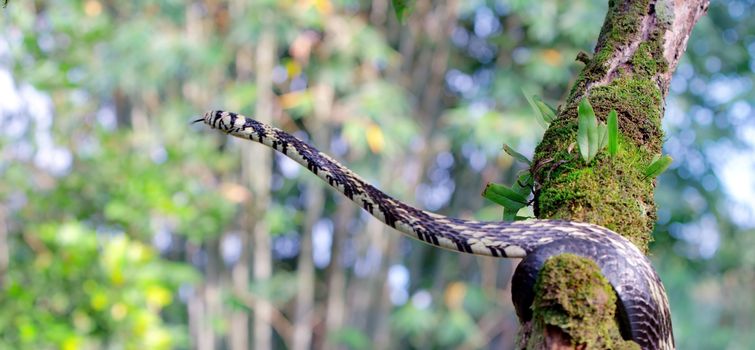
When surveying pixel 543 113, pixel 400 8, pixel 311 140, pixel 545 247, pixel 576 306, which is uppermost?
pixel 311 140

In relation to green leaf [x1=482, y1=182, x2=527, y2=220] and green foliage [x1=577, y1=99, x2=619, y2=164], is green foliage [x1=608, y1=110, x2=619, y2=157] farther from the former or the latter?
green leaf [x1=482, y1=182, x2=527, y2=220]

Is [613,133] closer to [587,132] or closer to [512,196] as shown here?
[587,132]

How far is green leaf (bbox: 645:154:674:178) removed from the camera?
158cm

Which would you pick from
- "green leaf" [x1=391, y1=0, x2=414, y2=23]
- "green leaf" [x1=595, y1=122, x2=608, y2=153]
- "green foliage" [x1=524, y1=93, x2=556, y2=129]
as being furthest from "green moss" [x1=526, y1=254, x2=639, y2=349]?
"green leaf" [x1=391, y1=0, x2=414, y2=23]

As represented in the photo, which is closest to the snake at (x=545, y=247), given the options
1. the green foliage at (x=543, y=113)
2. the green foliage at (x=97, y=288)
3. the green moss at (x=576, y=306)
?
the green moss at (x=576, y=306)

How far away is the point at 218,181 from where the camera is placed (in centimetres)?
715

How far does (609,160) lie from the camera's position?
1.61 metres

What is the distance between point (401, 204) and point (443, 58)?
5898 millimetres

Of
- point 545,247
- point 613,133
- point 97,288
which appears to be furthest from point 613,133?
point 97,288

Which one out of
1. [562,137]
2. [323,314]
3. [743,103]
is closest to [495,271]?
[323,314]

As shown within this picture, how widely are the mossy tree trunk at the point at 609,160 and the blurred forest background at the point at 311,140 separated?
133 inches

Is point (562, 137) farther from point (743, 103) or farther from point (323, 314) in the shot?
point (743, 103)

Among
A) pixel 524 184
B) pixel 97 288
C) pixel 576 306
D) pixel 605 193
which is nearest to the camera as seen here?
pixel 576 306

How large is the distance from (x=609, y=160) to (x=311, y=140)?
5726 millimetres
